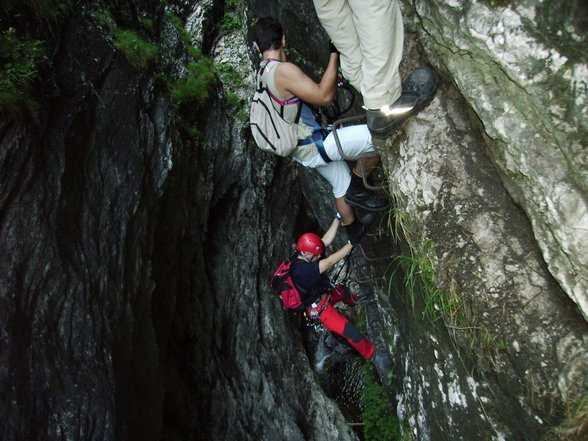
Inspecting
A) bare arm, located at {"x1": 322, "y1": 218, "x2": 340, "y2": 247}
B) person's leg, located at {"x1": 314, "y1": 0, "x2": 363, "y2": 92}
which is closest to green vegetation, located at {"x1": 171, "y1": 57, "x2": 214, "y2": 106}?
bare arm, located at {"x1": 322, "y1": 218, "x2": 340, "y2": 247}

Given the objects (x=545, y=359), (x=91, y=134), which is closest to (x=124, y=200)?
(x=91, y=134)

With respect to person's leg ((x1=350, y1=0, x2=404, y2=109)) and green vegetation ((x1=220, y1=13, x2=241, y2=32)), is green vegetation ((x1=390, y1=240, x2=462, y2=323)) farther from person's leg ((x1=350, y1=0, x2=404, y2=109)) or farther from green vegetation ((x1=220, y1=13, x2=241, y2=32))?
green vegetation ((x1=220, y1=13, x2=241, y2=32))

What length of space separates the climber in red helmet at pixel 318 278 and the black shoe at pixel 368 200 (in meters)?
0.87

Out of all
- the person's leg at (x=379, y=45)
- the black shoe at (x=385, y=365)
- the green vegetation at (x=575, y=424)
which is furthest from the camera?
the black shoe at (x=385, y=365)

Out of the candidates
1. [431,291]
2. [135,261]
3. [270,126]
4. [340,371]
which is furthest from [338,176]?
[340,371]

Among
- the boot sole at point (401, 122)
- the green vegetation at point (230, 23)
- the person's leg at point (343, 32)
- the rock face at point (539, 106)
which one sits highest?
the green vegetation at point (230, 23)

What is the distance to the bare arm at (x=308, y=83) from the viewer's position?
3.78m

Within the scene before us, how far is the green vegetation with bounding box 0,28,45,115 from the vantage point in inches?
141

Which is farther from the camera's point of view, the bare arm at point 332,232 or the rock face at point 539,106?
the bare arm at point 332,232

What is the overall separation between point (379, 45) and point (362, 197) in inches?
79.5

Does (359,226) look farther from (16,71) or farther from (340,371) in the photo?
(340,371)

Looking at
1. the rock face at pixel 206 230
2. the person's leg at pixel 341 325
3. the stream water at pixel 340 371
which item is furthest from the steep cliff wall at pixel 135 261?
the person's leg at pixel 341 325

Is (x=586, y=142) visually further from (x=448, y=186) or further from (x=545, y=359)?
(x=545, y=359)

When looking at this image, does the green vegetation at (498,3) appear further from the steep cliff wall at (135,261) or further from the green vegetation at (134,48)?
the green vegetation at (134,48)
